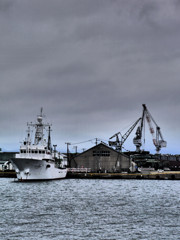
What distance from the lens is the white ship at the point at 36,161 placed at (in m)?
95.9

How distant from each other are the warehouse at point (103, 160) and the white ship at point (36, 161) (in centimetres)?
2153

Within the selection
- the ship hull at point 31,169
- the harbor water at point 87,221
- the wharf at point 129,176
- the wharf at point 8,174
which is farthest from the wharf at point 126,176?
the harbor water at point 87,221

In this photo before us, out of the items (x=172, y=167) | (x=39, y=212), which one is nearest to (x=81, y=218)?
(x=39, y=212)

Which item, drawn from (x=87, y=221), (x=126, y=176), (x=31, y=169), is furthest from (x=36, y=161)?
(x=87, y=221)

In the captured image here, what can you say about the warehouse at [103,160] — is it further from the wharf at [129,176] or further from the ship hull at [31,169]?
the ship hull at [31,169]

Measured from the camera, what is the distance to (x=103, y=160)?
137125 mm

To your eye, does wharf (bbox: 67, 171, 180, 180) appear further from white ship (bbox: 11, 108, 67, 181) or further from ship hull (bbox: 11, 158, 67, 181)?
ship hull (bbox: 11, 158, 67, 181)

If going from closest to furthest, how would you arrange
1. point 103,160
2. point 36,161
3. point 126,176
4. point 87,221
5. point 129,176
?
point 87,221
point 36,161
point 126,176
point 129,176
point 103,160

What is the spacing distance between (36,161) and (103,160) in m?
45.7

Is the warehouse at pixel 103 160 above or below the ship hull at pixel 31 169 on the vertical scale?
above

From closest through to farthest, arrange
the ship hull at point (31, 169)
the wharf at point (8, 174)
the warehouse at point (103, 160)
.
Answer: the ship hull at point (31, 169) < the warehouse at point (103, 160) < the wharf at point (8, 174)

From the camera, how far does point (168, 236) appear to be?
2806 cm

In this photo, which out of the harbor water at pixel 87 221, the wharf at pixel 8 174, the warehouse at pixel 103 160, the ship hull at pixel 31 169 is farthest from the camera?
the wharf at pixel 8 174

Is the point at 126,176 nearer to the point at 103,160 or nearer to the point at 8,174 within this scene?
the point at 103,160
